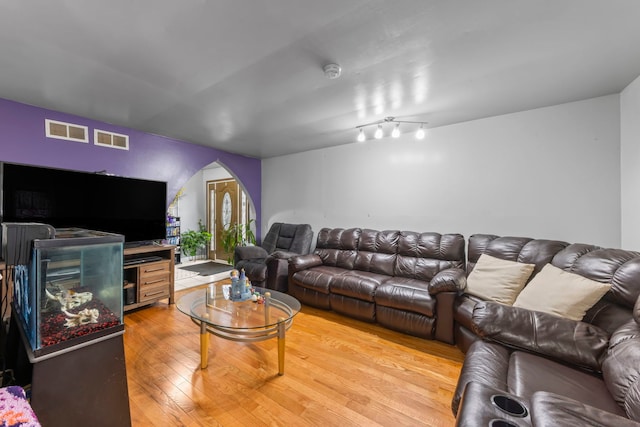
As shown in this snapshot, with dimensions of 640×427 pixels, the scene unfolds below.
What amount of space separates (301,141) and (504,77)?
106 inches

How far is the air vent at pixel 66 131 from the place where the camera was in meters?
2.80

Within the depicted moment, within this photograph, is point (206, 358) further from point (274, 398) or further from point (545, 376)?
point (545, 376)

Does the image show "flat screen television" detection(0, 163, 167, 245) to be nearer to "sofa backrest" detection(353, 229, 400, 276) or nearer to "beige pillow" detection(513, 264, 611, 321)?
"sofa backrest" detection(353, 229, 400, 276)

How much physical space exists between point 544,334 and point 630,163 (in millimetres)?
1996

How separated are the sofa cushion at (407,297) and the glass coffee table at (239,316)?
0.96 metres

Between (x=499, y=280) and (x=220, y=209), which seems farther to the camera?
(x=220, y=209)

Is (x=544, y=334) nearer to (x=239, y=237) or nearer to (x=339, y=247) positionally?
(x=339, y=247)

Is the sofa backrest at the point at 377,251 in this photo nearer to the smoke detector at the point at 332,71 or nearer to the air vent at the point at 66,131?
the smoke detector at the point at 332,71

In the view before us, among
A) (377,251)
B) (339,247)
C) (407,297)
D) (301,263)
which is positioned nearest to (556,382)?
(407,297)

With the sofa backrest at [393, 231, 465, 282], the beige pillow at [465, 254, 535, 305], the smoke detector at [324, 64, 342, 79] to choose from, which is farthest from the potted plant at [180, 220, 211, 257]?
the beige pillow at [465, 254, 535, 305]

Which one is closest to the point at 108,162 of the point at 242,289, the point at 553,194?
the point at 242,289

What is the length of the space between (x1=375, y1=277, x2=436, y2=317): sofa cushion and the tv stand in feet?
9.04

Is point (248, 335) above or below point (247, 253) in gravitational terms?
below

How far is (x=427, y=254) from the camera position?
3.20 m
